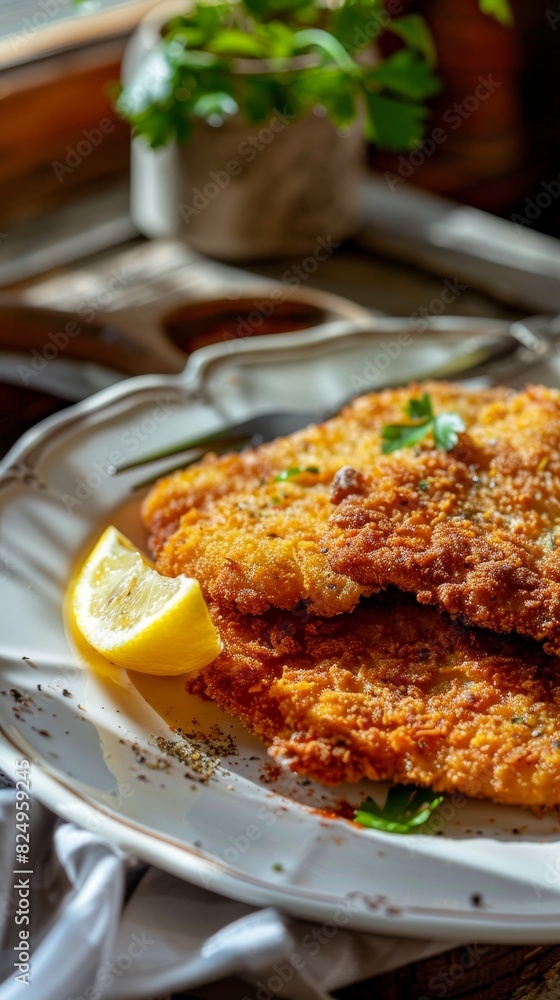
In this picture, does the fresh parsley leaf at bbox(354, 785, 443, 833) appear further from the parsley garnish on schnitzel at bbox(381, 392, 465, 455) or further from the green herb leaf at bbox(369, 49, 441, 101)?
the green herb leaf at bbox(369, 49, 441, 101)

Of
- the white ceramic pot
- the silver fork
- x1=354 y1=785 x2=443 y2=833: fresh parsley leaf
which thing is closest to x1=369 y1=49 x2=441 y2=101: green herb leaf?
the white ceramic pot

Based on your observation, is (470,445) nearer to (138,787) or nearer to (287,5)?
(138,787)

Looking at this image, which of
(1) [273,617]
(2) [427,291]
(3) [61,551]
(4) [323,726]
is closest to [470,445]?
(1) [273,617]

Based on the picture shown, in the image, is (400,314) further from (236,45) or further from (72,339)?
(72,339)

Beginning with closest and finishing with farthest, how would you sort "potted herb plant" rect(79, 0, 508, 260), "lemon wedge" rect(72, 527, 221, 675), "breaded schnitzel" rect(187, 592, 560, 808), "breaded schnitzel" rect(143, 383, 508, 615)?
"breaded schnitzel" rect(187, 592, 560, 808)
"lemon wedge" rect(72, 527, 221, 675)
"breaded schnitzel" rect(143, 383, 508, 615)
"potted herb plant" rect(79, 0, 508, 260)

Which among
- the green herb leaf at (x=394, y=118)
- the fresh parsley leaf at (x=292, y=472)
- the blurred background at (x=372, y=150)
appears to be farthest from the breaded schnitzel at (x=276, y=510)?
the blurred background at (x=372, y=150)
